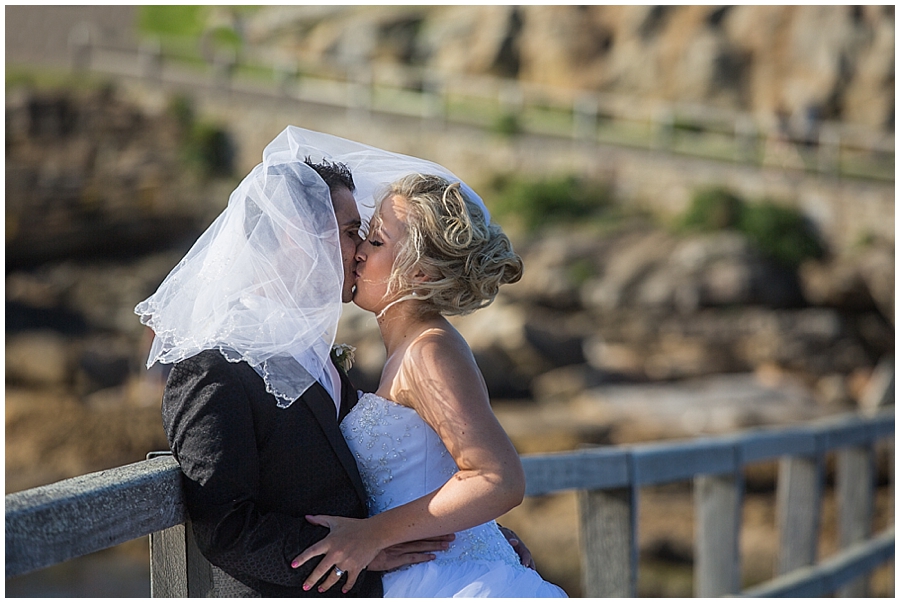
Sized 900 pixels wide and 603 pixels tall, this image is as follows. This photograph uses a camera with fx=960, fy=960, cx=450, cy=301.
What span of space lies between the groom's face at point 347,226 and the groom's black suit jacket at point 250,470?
31cm

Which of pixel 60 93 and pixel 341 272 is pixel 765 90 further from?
pixel 341 272

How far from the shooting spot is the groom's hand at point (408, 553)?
1.86 m

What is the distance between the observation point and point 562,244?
695 inches

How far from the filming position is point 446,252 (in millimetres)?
1957

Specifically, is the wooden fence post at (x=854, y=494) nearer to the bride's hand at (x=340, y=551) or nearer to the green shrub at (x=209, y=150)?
the bride's hand at (x=340, y=551)

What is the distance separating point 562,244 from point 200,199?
9.09 metres

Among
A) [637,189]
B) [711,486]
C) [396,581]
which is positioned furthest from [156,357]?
[637,189]

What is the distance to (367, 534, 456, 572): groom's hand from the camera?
1.86 metres

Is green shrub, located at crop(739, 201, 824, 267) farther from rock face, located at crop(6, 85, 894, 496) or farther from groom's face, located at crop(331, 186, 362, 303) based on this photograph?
groom's face, located at crop(331, 186, 362, 303)

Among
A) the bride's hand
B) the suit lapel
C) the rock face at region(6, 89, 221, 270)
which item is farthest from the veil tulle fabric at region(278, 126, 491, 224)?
the rock face at region(6, 89, 221, 270)

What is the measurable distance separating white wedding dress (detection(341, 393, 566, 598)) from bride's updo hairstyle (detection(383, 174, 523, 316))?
25cm

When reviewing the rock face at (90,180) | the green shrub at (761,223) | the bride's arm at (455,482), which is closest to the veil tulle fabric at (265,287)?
the bride's arm at (455,482)

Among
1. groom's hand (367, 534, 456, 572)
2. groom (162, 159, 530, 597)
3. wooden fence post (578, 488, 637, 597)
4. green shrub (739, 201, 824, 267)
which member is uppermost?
groom (162, 159, 530, 597)

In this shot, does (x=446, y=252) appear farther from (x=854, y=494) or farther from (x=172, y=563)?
(x=854, y=494)
